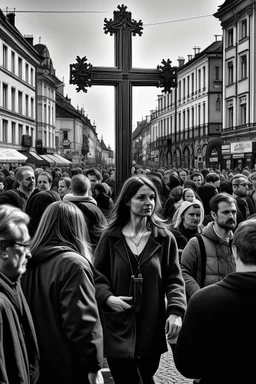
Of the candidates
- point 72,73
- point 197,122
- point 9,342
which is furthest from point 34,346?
point 197,122

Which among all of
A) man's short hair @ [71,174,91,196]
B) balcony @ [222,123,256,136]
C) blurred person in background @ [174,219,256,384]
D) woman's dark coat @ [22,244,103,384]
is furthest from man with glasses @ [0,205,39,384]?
balcony @ [222,123,256,136]

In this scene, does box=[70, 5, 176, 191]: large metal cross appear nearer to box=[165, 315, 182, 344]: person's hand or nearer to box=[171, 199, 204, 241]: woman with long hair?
box=[171, 199, 204, 241]: woman with long hair

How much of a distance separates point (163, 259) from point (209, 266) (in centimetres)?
76

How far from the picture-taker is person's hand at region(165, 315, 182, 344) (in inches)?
161

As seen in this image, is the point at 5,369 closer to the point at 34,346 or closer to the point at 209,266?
the point at 34,346

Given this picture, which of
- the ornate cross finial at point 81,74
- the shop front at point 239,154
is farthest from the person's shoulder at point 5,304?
the shop front at point 239,154

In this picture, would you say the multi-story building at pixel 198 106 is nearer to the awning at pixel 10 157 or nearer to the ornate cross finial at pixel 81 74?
the awning at pixel 10 157

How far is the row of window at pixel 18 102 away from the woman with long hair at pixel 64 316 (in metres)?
43.1

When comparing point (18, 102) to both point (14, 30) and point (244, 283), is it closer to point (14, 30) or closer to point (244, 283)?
point (14, 30)

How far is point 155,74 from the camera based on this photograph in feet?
30.8

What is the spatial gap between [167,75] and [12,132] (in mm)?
40328

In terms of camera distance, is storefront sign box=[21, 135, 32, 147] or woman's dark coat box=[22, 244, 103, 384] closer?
woman's dark coat box=[22, 244, 103, 384]

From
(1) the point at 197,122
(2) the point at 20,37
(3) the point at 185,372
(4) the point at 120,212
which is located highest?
(2) the point at 20,37

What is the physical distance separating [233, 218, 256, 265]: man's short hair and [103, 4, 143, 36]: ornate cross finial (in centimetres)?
703
